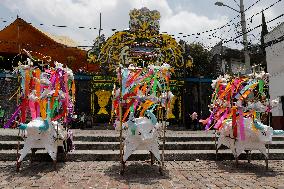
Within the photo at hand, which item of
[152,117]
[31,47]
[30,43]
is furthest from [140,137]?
[30,43]

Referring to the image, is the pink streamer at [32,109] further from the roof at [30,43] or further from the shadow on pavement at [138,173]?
the roof at [30,43]

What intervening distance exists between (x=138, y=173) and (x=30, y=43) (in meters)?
16.7

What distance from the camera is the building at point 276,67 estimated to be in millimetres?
20172

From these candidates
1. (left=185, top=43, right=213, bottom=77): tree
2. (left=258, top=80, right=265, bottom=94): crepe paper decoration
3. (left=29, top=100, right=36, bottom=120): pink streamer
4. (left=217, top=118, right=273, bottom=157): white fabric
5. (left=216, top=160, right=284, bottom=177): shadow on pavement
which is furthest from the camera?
(left=185, top=43, right=213, bottom=77): tree

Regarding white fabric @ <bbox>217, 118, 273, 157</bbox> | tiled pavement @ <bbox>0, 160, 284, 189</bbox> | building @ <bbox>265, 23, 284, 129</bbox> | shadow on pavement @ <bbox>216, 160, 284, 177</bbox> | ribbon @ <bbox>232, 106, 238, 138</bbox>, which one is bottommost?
shadow on pavement @ <bbox>216, 160, 284, 177</bbox>

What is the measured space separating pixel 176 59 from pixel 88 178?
1239cm

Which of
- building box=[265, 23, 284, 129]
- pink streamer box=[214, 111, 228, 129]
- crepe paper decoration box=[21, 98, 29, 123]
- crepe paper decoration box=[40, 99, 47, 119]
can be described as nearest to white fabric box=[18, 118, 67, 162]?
crepe paper decoration box=[40, 99, 47, 119]

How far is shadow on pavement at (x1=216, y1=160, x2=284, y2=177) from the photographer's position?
6941mm

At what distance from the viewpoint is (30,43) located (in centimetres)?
2073

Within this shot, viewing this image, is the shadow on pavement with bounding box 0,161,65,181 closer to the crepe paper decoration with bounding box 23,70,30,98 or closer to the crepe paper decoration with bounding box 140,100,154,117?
the crepe paper decoration with bounding box 23,70,30,98

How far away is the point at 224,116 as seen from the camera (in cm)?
836

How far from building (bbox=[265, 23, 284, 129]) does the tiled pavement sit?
1278cm

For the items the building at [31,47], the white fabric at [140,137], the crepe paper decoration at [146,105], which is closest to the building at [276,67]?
the building at [31,47]

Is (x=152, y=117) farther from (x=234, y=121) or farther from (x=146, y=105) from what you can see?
(x=234, y=121)
